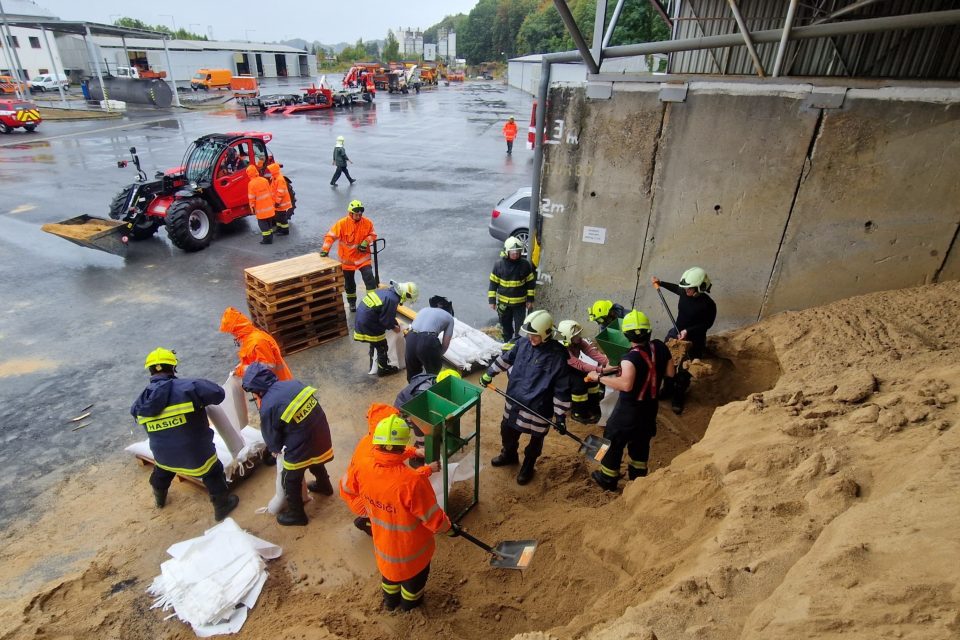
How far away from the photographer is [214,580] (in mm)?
3797

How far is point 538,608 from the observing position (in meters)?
3.78

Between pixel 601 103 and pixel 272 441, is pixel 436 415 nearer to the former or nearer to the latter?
pixel 272 441

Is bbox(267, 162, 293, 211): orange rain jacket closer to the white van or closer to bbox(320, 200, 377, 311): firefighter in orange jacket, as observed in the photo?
bbox(320, 200, 377, 311): firefighter in orange jacket

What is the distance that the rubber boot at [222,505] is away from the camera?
15.4ft

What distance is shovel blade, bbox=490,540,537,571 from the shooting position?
12.6 feet

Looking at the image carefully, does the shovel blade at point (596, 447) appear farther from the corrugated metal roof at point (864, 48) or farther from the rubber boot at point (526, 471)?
the corrugated metal roof at point (864, 48)

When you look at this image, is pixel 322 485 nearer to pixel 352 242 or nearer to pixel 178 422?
pixel 178 422

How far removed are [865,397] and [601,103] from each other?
423 centimetres

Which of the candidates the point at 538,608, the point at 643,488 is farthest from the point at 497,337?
the point at 538,608

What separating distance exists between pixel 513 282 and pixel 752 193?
9.66 ft

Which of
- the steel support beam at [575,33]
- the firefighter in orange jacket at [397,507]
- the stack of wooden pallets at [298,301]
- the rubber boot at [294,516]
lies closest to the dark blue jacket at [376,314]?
the stack of wooden pallets at [298,301]

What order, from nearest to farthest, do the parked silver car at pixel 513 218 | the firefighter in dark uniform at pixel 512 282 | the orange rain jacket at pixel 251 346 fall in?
the orange rain jacket at pixel 251 346 → the firefighter in dark uniform at pixel 512 282 → the parked silver car at pixel 513 218

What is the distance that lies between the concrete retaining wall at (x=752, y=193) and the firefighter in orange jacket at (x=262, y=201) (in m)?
6.42

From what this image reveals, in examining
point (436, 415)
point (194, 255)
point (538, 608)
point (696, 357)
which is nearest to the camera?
point (538, 608)
